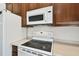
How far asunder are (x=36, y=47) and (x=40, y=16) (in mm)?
320

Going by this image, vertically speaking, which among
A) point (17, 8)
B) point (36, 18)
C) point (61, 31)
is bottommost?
point (61, 31)

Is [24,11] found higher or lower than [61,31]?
higher

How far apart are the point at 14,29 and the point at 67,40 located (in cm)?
55

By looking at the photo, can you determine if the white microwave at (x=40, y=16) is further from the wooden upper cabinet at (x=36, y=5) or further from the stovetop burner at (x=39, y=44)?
the stovetop burner at (x=39, y=44)

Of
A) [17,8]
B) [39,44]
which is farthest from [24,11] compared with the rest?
[39,44]

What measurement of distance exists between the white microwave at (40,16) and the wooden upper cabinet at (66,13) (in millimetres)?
62

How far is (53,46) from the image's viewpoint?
1.29 m

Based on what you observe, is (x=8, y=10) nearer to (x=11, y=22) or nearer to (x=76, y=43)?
(x=11, y=22)

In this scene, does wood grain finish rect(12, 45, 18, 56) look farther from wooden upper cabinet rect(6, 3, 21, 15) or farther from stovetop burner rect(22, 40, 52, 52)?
wooden upper cabinet rect(6, 3, 21, 15)

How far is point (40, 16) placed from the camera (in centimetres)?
132

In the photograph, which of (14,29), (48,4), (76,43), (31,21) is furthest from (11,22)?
(76,43)

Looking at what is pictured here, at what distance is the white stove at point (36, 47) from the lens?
126 centimetres

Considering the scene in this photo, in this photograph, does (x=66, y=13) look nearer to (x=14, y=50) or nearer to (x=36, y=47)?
(x=36, y=47)

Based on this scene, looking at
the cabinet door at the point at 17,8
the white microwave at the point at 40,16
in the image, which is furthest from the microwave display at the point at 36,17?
the cabinet door at the point at 17,8
